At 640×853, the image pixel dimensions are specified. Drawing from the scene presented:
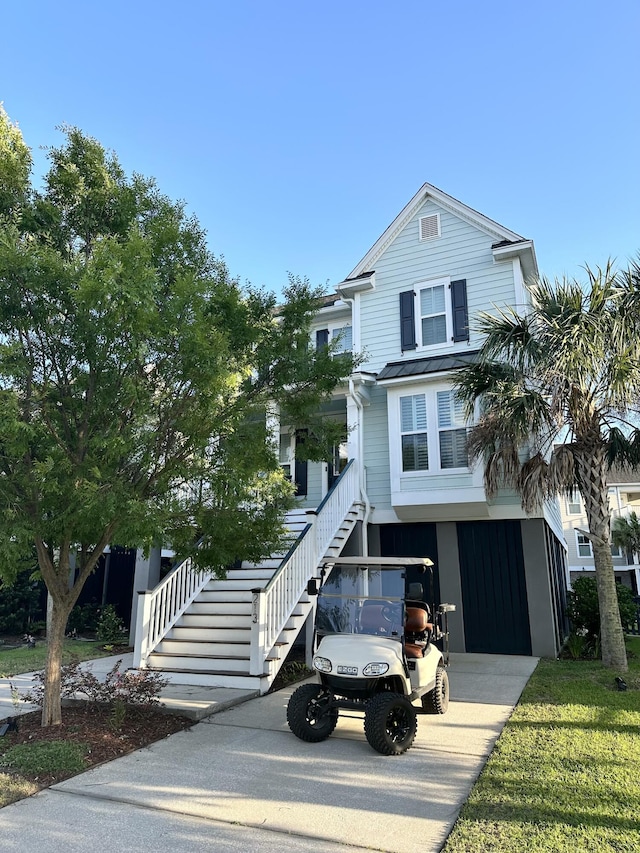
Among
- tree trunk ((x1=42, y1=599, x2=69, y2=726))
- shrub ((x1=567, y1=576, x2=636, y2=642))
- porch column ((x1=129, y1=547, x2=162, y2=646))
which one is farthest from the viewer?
porch column ((x1=129, y1=547, x2=162, y2=646))

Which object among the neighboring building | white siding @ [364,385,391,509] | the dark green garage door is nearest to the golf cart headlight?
the dark green garage door

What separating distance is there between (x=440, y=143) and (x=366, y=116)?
5.10 ft

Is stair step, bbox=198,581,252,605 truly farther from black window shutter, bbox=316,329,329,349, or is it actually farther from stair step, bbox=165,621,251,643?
black window shutter, bbox=316,329,329,349

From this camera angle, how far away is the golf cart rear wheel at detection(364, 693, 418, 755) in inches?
211

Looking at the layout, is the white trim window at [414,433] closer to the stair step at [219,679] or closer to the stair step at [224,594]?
the stair step at [224,594]

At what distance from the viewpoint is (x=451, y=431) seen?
12.4m

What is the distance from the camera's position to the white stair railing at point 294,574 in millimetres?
8289

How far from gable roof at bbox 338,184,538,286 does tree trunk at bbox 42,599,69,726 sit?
36.9 feet

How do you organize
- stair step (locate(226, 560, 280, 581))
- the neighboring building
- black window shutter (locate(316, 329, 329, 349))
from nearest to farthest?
stair step (locate(226, 560, 280, 581)) → black window shutter (locate(316, 329, 329, 349)) → the neighboring building

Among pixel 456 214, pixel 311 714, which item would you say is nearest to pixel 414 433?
pixel 456 214

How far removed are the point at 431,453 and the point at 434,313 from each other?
383 centimetres

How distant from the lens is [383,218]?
1506 centimetres

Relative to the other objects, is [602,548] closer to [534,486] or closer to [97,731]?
[534,486]

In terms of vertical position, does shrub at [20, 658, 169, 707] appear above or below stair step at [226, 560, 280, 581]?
below
